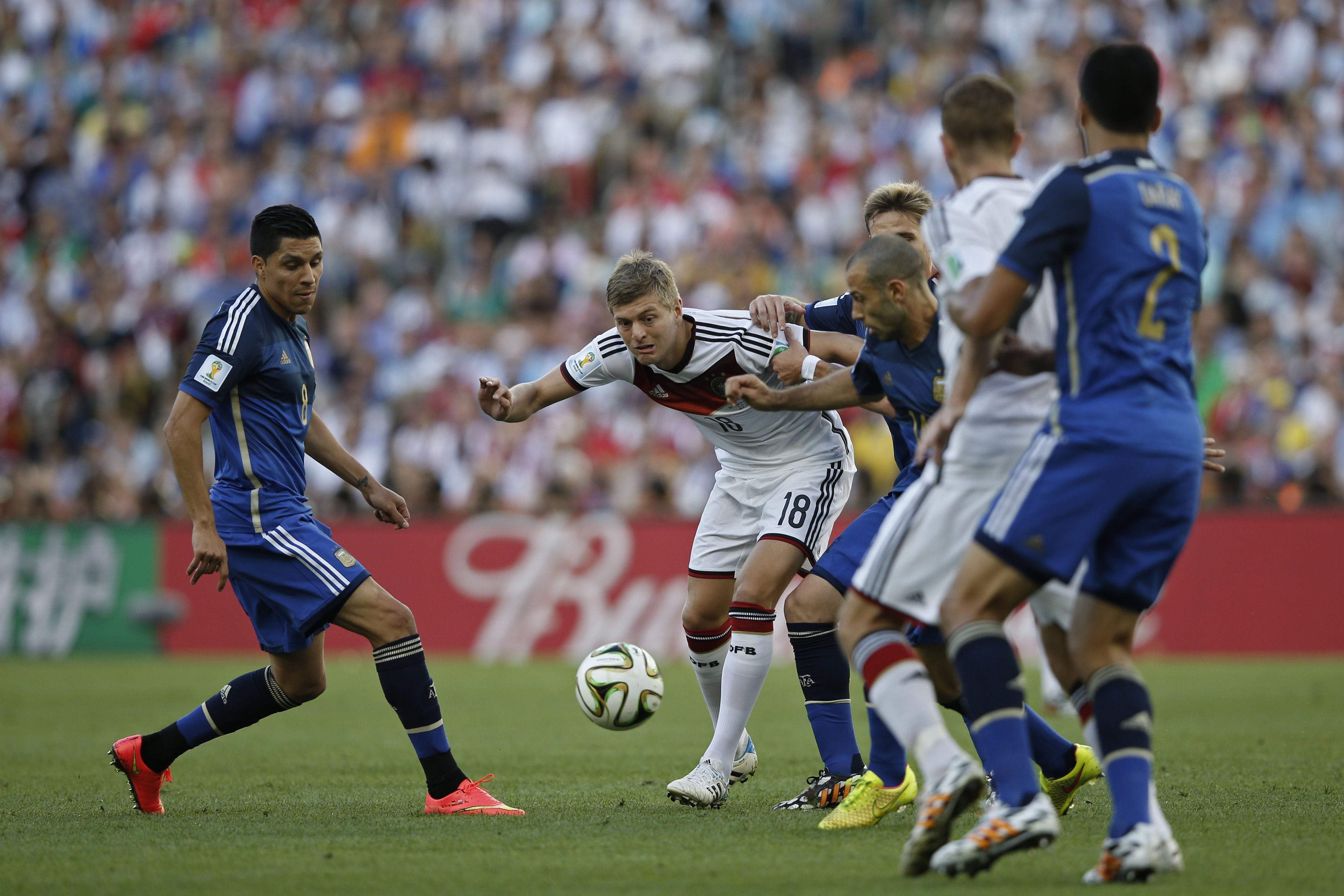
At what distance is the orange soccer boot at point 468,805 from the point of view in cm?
655

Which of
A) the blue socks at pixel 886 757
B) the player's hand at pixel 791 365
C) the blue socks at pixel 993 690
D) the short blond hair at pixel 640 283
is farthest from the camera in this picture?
the short blond hair at pixel 640 283

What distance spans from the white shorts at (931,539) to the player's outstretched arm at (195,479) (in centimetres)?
285

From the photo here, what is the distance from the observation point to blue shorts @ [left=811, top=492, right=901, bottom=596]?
21.8ft

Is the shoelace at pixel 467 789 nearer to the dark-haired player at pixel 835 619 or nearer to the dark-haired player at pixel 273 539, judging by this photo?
the dark-haired player at pixel 273 539

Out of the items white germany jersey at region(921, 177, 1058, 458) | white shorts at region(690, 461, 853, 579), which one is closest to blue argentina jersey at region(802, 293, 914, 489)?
white shorts at region(690, 461, 853, 579)

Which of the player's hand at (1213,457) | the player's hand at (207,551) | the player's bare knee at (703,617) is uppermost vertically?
the player's hand at (207,551)

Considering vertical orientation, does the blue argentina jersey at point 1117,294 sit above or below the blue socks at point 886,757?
above

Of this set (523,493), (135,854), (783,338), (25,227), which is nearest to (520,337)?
(523,493)

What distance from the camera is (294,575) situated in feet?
21.7

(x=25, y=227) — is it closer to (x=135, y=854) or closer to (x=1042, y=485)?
(x=135, y=854)

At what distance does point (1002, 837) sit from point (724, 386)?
3.00 metres

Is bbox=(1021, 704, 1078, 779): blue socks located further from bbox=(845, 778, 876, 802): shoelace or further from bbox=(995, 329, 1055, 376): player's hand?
Result: bbox=(995, 329, 1055, 376): player's hand

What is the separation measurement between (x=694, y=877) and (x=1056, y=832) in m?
1.16

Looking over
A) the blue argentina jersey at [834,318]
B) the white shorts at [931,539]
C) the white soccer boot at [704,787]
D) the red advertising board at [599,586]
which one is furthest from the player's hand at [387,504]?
the red advertising board at [599,586]
